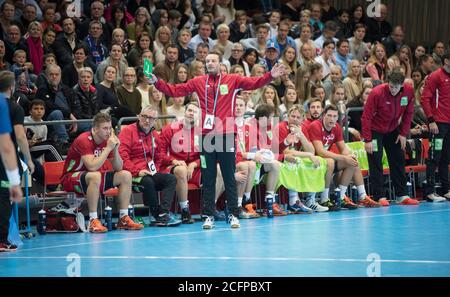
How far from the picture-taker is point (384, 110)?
1421cm

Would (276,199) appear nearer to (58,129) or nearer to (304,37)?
(58,129)

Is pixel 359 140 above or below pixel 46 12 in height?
below

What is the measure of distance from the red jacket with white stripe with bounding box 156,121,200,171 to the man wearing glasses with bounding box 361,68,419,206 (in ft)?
8.91

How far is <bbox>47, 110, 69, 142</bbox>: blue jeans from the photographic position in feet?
43.1

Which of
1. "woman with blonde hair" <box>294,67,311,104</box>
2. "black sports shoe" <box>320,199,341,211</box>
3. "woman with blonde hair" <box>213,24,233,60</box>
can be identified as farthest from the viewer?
"woman with blonde hair" <box>213,24,233,60</box>

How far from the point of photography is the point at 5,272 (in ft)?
28.7

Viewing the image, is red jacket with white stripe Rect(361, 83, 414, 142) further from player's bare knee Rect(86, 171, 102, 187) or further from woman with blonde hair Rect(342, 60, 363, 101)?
player's bare knee Rect(86, 171, 102, 187)

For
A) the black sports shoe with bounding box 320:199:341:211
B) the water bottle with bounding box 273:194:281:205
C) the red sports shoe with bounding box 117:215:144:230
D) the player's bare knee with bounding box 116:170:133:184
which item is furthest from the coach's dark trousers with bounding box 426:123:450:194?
the player's bare knee with bounding box 116:170:133:184

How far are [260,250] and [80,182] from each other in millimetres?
2970

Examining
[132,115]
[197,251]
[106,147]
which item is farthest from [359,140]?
[197,251]

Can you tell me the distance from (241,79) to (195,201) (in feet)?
8.03

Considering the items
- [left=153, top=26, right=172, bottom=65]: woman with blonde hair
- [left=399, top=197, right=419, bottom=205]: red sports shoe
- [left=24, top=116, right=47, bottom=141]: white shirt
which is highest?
[left=153, top=26, right=172, bottom=65]: woman with blonde hair

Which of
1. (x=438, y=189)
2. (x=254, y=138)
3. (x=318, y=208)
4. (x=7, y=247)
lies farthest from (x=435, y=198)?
(x=7, y=247)
